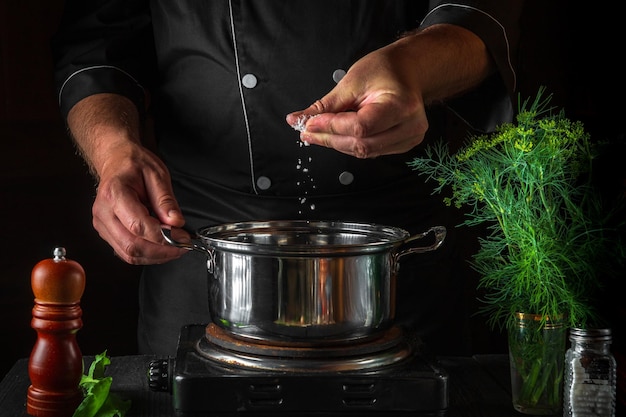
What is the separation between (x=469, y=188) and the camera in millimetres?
1343

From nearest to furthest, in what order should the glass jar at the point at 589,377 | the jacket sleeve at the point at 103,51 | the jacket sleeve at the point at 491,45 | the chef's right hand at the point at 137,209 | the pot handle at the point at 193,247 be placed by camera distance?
the glass jar at the point at 589,377
the pot handle at the point at 193,247
the chef's right hand at the point at 137,209
the jacket sleeve at the point at 491,45
the jacket sleeve at the point at 103,51

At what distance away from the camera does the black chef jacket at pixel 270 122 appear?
1848 mm

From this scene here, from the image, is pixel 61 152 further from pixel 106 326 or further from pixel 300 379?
pixel 300 379

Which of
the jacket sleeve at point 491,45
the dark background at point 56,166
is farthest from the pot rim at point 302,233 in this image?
the dark background at point 56,166

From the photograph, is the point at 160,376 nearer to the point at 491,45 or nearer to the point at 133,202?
the point at 133,202

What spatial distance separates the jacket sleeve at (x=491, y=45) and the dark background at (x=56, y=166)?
1.03 metres

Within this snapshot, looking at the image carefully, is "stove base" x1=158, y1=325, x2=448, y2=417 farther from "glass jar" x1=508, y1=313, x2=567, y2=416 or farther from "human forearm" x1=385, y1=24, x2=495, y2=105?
"human forearm" x1=385, y1=24, x2=495, y2=105

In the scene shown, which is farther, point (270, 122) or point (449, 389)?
point (270, 122)

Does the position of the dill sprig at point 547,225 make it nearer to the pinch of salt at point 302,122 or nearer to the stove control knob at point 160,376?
the pinch of salt at point 302,122

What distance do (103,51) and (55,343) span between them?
0.88m

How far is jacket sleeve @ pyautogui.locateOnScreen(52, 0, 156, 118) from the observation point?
6.45ft

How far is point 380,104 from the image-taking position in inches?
54.5

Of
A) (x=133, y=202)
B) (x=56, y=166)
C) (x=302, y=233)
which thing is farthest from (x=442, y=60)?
(x=56, y=166)

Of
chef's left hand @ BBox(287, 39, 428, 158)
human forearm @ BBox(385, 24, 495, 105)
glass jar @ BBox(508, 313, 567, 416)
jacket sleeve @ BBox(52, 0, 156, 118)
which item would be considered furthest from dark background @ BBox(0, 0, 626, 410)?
glass jar @ BBox(508, 313, 567, 416)
